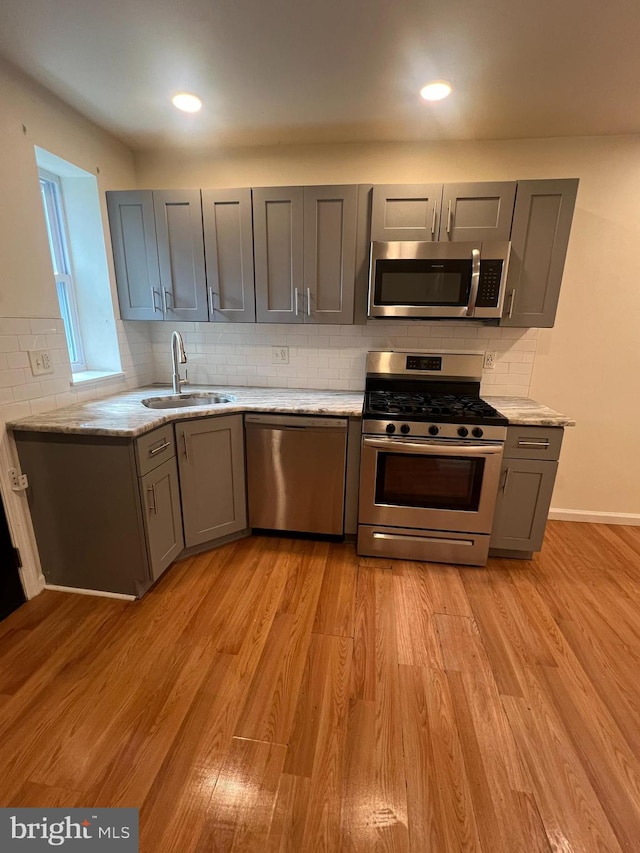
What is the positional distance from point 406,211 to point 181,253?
57.6 inches

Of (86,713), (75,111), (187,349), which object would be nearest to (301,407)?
(187,349)

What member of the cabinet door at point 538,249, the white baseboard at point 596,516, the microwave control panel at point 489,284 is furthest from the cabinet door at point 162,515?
the white baseboard at point 596,516

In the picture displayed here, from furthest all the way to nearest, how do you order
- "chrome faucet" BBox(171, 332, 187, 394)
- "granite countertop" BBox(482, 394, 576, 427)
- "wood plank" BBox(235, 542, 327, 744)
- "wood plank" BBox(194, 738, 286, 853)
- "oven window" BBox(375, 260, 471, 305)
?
"chrome faucet" BBox(171, 332, 187, 394) → "oven window" BBox(375, 260, 471, 305) → "granite countertop" BBox(482, 394, 576, 427) → "wood plank" BBox(235, 542, 327, 744) → "wood plank" BBox(194, 738, 286, 853)

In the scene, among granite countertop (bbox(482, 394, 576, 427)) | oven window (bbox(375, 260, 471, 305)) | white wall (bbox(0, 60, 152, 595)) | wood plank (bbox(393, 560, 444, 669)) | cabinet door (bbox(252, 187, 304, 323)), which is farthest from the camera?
cabinet door (bbox(252, 187, 304, 323))

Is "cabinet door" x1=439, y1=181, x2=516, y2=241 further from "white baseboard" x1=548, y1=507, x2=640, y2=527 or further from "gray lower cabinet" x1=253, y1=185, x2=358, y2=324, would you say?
"white baseboard" x1=548, y1=507, x2=640, y2=527

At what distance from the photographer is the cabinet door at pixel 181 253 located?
7.93 ft

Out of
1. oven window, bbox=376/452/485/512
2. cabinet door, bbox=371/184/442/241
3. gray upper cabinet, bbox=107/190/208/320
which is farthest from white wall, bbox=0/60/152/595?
oven window, bbox=376/452/485/512

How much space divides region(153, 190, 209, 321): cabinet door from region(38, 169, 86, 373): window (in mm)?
596

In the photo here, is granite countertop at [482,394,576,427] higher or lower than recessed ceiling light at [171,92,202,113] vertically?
lower

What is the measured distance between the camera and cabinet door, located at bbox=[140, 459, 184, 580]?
75.7 inches

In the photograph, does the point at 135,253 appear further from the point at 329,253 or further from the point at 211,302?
the point at 329,253

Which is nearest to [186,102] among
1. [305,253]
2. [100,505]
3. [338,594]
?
[305,253]

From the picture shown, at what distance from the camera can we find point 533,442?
7.12 feet

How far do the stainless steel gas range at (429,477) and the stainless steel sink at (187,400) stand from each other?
1.03 m
